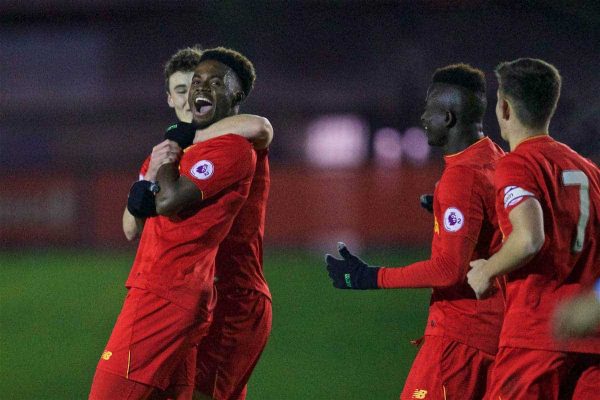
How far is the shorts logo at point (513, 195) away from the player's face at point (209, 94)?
1471 millimetres

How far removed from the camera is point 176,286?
A: 13.2 ft

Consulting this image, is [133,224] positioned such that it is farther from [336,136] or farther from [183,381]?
[336,136]

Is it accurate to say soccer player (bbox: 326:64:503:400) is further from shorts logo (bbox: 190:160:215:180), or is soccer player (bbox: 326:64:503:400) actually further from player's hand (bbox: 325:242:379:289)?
shorts logo (bbox: 190:160:215:180)

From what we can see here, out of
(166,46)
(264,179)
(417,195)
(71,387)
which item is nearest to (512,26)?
(417,195)

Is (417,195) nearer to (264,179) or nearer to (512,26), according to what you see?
(512,26)

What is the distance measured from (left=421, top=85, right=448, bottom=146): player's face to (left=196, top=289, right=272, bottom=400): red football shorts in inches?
45.7

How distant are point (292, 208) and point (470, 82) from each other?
46.5ft

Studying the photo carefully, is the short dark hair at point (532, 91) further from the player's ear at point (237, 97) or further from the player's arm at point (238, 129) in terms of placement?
the player's ear at point (237, 97)

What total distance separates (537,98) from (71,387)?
5.18 m

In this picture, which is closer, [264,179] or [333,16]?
[264,179]

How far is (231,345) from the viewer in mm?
4559

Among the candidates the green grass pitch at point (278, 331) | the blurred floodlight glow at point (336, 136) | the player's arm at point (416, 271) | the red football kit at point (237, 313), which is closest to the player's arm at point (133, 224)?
the red football kit at point (237, 313)

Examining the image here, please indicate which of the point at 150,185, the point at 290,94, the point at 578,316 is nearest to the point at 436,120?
the point at 150,185

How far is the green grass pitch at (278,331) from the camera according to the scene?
7.77 meters
